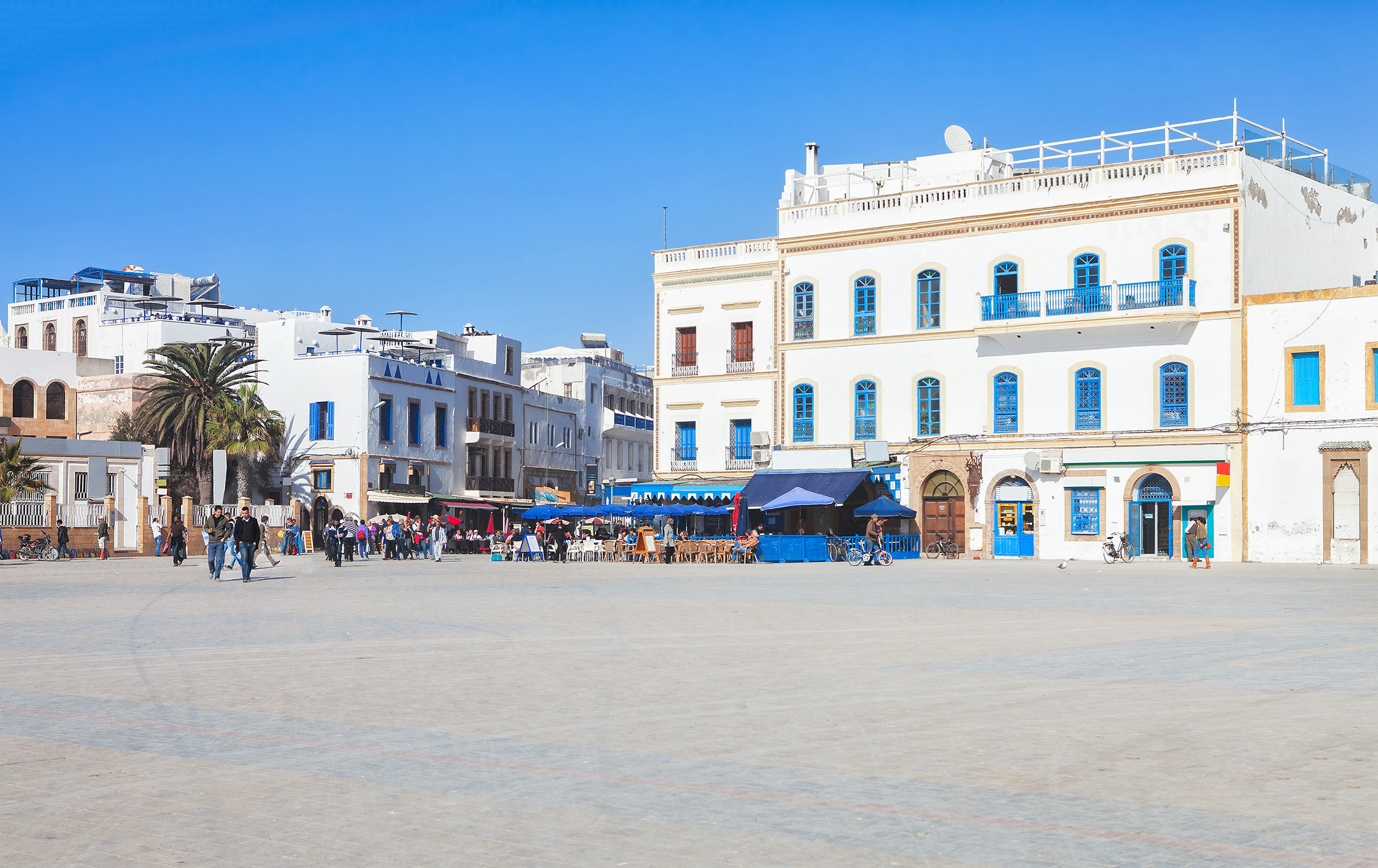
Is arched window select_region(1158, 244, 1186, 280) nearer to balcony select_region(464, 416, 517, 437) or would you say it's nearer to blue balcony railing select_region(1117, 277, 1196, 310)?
blue balcony railing select_region(1117, 277, 1196, 310)

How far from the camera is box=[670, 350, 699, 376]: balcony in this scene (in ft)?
171

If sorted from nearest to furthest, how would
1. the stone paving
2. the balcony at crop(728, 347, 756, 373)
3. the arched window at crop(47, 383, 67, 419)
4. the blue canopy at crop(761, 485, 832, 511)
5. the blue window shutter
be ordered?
the stone paving → the blue window shutter → the blue canopy at crop(761, 485, 832, 511) → the balcony at crop(728, 347, 756, 373) → the arched window at crop(47, 383, 67, 419)

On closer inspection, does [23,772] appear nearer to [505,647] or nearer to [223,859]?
[223,859]

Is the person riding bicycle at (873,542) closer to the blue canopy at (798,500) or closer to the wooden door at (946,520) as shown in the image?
the blue canopy at (798,500)

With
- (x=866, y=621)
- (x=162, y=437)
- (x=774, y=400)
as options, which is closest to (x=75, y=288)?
(x=162, y=437)

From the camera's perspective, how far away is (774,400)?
5003cm

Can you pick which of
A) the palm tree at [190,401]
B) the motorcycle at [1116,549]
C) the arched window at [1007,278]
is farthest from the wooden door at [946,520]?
the palm tree at [190,401]

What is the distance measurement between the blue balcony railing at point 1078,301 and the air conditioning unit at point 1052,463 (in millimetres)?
4332

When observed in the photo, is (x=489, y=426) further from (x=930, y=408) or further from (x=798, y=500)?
(x=798, y=500)

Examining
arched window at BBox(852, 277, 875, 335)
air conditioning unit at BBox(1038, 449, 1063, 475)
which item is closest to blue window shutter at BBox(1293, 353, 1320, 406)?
air conditioning unit at BBox(1038, 449, 1063, 475)

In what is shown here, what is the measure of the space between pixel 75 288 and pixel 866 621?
3029 inches

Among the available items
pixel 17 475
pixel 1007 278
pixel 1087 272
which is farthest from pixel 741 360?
pixel 17 475

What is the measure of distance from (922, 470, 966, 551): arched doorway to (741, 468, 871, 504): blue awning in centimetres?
220

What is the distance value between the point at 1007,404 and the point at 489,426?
97.8 ft
